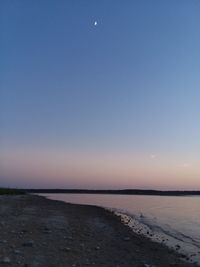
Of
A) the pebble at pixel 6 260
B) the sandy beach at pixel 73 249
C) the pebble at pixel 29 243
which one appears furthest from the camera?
the pebble at pixel 29 243

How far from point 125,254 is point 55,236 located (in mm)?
3708

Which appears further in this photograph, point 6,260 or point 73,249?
point 73,249

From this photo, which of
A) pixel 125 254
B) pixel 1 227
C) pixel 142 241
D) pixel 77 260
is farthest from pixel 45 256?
pixel 142 241

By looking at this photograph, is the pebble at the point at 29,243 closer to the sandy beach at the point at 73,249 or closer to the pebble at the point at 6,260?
the sandy beach at the point at 73,249

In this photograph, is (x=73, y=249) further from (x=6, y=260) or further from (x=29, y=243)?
(x=6, y=260)

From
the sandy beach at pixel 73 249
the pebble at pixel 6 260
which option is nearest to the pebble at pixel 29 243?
the sandy beach at pixel 73 249

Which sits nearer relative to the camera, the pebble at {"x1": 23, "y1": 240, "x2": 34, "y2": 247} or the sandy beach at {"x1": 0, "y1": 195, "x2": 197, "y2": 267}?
the sandy beach at {"x1": 0, "y1": 195, "x2": 197, "y2": 267}

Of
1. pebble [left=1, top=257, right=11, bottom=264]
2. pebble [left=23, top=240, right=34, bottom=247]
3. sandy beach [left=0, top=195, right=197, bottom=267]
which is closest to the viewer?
pebble [left=1, top=257, right=11, bottom=264]

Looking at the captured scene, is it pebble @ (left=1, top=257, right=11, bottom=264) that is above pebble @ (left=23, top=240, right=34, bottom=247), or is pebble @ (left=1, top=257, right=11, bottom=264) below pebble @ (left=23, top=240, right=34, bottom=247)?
below

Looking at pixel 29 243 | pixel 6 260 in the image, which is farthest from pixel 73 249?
pixel 6 260

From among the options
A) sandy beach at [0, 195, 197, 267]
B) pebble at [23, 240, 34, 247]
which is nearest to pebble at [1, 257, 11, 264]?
sandy beach at [0, 195, 197, 267]

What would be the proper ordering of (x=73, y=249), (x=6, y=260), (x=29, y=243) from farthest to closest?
(x=73, y=249) → (x=29, y=243) → (x=6, y=260)

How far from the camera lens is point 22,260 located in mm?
14281

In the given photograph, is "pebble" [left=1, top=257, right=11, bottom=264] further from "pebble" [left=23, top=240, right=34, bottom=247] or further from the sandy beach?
"pebble" [left=23, top=240, right=34, bottom=247]
